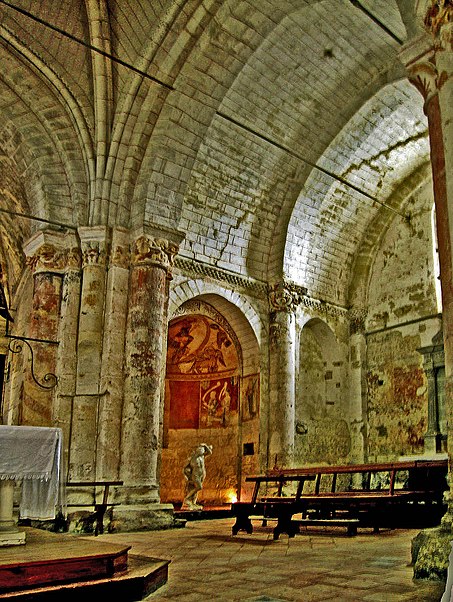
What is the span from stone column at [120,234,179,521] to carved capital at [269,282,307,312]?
362 centimetres

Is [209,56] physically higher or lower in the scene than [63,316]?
higher

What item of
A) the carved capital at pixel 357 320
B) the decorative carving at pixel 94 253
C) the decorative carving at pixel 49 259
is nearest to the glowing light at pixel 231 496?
the carved capital at pixel 357 320

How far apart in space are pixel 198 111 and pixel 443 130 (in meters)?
7.43

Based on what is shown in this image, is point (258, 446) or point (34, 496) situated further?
point (258, 446)

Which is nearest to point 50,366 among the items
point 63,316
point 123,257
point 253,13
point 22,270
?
point 63,316

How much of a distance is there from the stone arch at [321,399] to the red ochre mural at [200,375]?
69.9 inches

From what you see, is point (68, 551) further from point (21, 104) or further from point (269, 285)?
point (269, 285)

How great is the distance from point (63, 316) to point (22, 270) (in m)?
4.35

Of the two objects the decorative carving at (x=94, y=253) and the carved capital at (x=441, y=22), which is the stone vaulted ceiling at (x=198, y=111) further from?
the carved capital at (x=441, y=22)

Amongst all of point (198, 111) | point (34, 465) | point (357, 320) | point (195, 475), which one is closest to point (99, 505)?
point (34, 465)

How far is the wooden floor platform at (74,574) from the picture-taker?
4.12 m

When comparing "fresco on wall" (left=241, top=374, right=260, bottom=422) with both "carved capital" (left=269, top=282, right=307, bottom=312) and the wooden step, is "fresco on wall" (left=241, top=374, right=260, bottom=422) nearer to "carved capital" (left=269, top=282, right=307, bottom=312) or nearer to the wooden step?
"carved capital" (left=269, top=282, right=307, bottom=312)

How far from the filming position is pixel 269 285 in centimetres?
1488

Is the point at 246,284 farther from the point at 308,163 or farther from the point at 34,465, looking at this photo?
the point at 34,465
